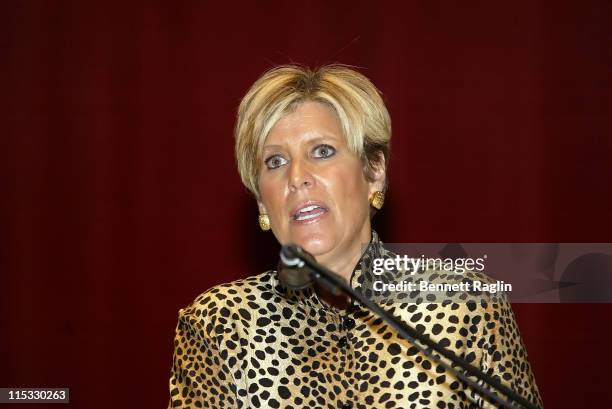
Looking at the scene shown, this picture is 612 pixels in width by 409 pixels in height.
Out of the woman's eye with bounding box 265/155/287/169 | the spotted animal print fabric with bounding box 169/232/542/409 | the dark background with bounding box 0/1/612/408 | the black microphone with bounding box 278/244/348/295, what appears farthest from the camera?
the dark background with bounding box 0/1/612/408

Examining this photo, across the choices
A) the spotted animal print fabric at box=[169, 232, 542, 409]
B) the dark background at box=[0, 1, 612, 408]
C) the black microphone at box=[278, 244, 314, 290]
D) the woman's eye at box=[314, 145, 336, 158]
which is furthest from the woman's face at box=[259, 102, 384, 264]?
the dark background at box=[0, 1, 612, 408]

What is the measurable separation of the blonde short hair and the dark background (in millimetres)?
904

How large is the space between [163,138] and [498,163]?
3.85 feet

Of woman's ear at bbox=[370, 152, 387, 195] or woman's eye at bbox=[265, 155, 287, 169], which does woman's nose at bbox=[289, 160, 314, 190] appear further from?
woman's ear at bbox=[370, 152, 387, 195]

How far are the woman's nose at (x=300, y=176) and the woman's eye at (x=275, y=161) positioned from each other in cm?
6

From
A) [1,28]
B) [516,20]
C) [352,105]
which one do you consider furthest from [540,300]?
[1,28]

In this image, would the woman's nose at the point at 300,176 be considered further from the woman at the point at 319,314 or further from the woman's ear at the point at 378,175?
the woman's ear at the point at 378,175

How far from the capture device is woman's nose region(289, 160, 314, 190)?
1.83 metres

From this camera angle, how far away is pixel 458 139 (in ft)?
9.59

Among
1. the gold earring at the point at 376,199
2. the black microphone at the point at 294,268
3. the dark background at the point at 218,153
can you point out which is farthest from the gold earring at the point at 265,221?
the dark background at the point at 218,153

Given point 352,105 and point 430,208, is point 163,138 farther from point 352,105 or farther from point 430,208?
point 352,105

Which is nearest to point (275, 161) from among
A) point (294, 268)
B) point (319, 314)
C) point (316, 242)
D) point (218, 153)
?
point (316, 242)

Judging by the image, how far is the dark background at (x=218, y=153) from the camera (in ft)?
9.58

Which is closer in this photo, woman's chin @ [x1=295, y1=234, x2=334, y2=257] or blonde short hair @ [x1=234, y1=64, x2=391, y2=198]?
woman's chin @ [x1=295, y1=234, x2=334, y2=257]
